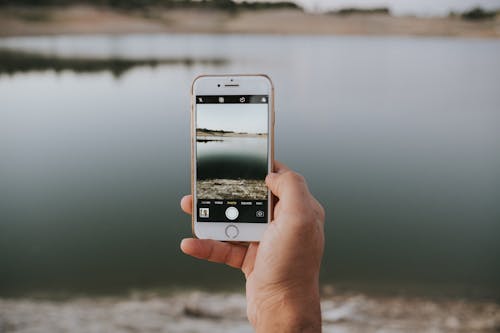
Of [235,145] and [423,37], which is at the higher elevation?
[423,37]

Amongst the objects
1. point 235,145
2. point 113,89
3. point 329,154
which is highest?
point 113,89

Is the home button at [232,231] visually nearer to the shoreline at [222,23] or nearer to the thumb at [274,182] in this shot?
the thumb at [274,182]

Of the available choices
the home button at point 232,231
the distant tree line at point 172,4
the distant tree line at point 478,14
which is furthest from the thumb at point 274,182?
the distant tree line at point 478,14

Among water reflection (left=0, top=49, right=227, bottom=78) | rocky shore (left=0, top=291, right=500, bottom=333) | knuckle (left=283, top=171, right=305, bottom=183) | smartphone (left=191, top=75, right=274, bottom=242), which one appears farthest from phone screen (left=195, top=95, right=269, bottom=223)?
water reflection (left=0, top=49, right=227, bottom=78)

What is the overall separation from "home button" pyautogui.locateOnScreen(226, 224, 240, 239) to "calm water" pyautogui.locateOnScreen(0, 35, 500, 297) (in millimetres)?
700

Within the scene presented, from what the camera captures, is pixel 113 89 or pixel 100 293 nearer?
pixel 100 293

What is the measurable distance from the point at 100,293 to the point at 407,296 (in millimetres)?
941

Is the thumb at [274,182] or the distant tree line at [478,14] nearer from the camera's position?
the thumb at [274,182]

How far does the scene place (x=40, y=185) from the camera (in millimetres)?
1518

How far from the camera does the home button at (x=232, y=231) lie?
76 cm

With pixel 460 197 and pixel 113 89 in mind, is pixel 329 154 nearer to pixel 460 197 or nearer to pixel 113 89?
pixel 460 197

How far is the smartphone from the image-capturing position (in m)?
0.76

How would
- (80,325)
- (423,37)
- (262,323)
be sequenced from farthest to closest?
(423,37) → (80,325) → (262,323)

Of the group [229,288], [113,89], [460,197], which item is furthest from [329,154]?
[113,89]
